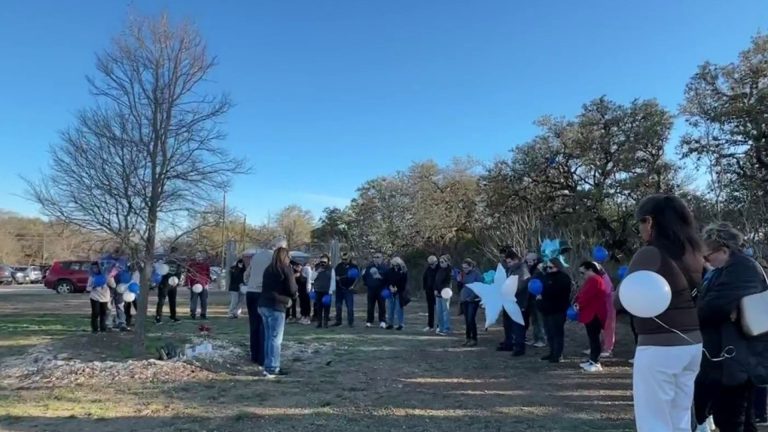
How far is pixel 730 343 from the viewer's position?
362 cm

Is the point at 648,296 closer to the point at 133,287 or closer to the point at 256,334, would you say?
the point at 256,334

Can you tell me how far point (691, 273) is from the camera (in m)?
2.94

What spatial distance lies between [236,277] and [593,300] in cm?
892

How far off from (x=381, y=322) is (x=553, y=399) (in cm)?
691

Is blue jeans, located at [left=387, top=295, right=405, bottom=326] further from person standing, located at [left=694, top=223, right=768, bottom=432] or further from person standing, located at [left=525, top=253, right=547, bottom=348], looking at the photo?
person standing, located at [left=694, top=223, right=768, bottom=432]

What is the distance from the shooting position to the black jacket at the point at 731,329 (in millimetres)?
3547

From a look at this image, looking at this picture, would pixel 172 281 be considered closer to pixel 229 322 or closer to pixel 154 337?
pixel 229 322

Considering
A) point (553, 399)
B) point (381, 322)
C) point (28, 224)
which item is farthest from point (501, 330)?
point (28, 224)

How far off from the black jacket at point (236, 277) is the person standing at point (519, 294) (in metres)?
6.72

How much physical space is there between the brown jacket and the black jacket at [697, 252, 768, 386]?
0.88 m

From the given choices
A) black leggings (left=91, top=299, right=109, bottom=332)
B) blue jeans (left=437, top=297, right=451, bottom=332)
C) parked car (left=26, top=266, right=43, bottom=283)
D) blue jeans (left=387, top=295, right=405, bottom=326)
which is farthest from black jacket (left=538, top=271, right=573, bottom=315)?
parked car (left=26, top=266, right=43, bottom=283)

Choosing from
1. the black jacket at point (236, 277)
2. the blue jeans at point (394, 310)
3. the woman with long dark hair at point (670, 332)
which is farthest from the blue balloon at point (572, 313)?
the black jacket at point (236, 277)

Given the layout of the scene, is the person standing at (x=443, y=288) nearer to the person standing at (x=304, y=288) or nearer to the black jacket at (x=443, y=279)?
the black jacket at (x=443, y=279)

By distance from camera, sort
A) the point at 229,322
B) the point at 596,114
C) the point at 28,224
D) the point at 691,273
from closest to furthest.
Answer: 1. the point at 691,273
2. the point at 229,322
3. the point at 596,114
4. the point at 28,224
